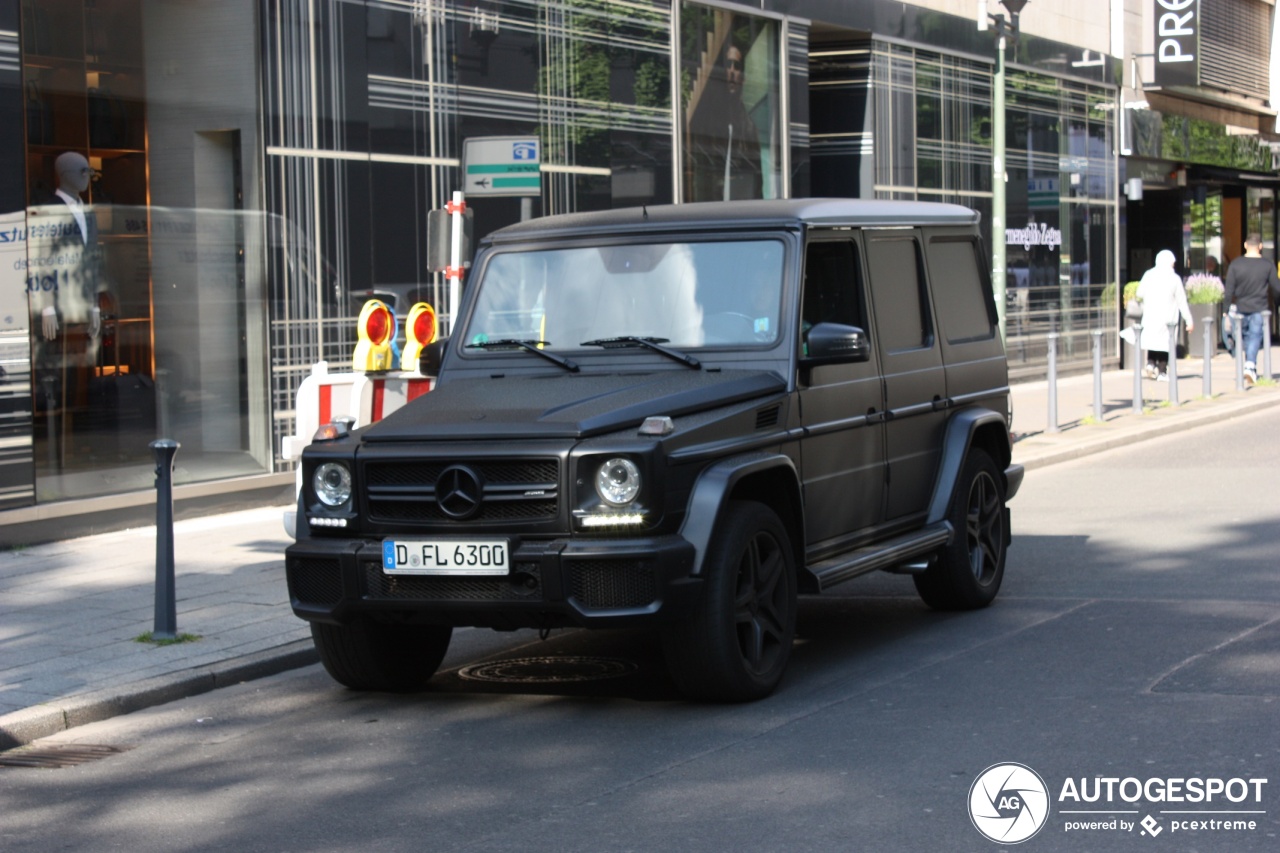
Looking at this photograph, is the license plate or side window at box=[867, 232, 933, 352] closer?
the license plate

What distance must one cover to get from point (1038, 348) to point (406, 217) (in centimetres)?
1411

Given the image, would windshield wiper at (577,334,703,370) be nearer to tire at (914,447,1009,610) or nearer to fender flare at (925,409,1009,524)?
fender flare at (925,409,1009,524)

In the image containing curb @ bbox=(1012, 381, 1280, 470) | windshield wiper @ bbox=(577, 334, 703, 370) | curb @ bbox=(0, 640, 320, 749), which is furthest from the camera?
curb @ bbox=(1012, 381, 1280, 470)

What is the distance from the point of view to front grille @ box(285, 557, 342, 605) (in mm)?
6668

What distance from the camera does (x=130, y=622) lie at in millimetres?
8789

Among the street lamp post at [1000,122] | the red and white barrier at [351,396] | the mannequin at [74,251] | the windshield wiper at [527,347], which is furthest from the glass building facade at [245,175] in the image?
the windshield wiper at [527,347]

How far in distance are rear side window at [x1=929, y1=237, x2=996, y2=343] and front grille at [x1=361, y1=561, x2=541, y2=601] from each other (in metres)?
3.33

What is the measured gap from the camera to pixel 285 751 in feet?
20.9

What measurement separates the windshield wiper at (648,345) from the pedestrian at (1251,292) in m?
17.9

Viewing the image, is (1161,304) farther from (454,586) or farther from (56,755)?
(56,755)

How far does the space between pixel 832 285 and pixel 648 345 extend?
3.28ft

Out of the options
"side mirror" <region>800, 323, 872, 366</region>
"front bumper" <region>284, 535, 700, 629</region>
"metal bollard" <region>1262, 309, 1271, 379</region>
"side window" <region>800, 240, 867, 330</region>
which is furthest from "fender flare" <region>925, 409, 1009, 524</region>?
"metal bollard" <region>1262, 309, 1271, 379</region>

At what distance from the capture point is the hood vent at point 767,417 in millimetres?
6943

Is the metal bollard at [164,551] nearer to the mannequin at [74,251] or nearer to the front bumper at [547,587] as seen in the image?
the front bumper at [547,587]
